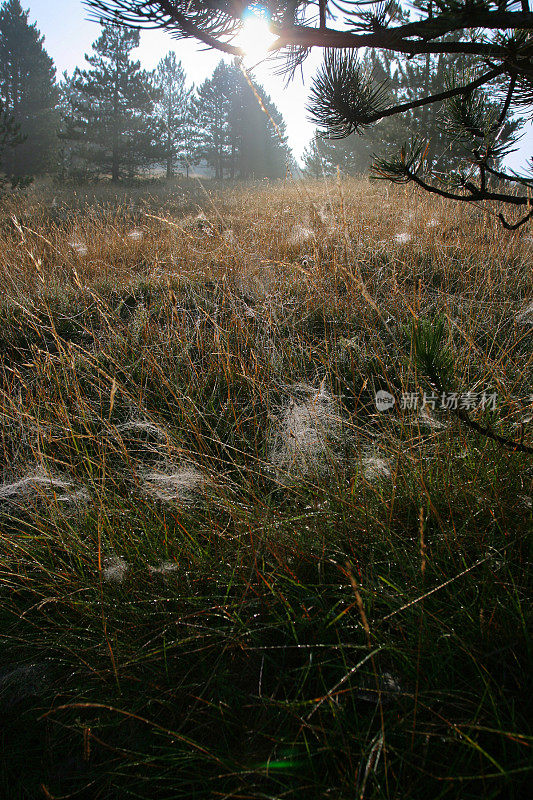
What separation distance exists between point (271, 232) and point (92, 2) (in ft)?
12.7


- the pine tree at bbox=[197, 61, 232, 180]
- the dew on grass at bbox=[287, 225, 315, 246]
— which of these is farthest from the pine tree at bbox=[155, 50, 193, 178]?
the dew on grass at bbox=[287, 225, 315, 246]

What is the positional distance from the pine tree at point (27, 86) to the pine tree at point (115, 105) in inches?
95.2

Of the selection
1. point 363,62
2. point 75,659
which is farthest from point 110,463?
point 363,62

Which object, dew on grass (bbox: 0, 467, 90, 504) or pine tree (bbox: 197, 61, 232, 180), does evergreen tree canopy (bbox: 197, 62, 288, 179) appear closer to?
pine tree (bbox: 197, 61, 232, 180)

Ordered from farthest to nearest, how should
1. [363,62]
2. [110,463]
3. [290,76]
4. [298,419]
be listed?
[110,463], [298,419], [363,62], [290,76]

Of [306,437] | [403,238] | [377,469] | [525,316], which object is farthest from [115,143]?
[377,469]

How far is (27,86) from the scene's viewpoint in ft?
72.8

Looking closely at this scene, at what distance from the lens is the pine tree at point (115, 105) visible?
20.1 meters

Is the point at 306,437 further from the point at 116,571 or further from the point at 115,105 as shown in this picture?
the point at 115,105

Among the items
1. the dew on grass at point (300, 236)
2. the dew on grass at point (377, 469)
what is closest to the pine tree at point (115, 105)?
the dew on grass at point (300, 236)

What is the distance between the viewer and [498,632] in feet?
3.43

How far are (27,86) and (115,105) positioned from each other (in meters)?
6.25

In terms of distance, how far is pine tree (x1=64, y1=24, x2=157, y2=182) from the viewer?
65.9ft

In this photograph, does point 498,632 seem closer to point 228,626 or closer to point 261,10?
point 228,626
